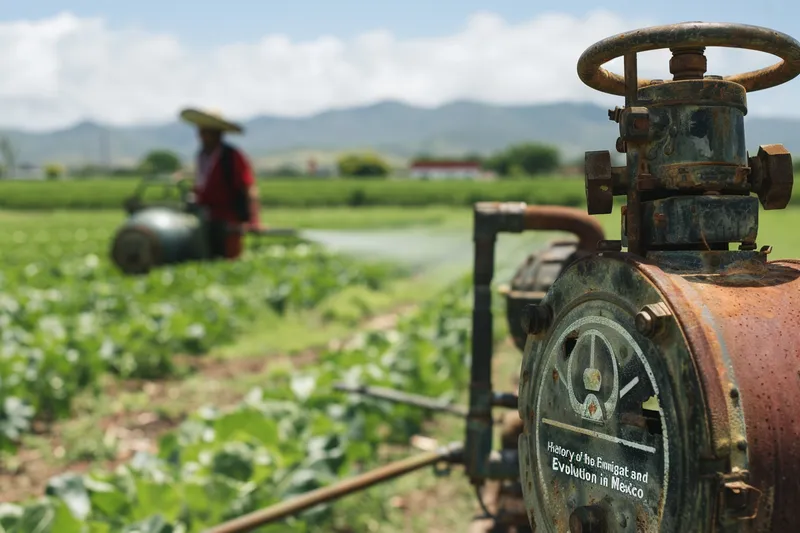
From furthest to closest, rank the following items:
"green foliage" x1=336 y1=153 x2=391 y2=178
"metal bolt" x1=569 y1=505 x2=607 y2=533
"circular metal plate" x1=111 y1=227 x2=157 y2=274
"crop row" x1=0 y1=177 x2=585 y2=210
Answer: "green foliage" x1=336 y1=153 x2=391 y2=178, "crop row" x1=0 y1=177 x2=585 y2=210, "circular metal plate" x1=111 y1=227 x2=157 y2=274, "metal bolt" x1=569 y1=505 x2=607 y2=533

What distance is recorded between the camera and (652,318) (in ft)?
4.33

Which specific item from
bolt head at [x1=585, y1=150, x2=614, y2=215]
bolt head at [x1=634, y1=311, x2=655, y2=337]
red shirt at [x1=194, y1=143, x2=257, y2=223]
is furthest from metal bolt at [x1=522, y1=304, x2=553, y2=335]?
red shirt at [x1=194, y1=143, x2=257, y2=223]

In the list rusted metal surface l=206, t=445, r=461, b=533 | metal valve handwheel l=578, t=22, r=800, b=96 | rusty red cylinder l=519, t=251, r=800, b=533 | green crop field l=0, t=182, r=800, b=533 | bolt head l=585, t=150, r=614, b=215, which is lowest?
green crop field l=0, t=182, r=800, b=533

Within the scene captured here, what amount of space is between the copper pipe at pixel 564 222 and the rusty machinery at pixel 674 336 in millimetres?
810

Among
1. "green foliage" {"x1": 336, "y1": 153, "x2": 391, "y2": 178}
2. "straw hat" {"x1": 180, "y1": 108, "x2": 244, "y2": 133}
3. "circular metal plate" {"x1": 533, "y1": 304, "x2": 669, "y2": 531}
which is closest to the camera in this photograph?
"circular metal plate" {"x1": 533, "y1": 304, "x2": 669, "y2": 531}

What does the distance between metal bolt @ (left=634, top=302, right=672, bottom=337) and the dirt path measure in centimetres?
398

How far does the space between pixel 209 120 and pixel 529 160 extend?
103 m

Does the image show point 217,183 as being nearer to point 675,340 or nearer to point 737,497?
point 675,340

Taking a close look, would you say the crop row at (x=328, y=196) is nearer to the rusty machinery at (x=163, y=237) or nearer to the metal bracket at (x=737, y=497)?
the rusty machinery at (x=163, y=237)

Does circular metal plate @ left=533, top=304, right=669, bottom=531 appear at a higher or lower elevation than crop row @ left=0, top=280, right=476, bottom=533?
higher

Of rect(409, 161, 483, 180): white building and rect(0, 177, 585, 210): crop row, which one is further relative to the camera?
rect(409, 161, 483, 180): white building

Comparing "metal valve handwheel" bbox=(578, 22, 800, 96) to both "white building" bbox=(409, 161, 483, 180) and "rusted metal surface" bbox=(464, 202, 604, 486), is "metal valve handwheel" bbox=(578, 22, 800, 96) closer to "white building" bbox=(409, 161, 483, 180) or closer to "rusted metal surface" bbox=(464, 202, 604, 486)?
"rusted metal surface" bbox=(464, 202, 604, 486)

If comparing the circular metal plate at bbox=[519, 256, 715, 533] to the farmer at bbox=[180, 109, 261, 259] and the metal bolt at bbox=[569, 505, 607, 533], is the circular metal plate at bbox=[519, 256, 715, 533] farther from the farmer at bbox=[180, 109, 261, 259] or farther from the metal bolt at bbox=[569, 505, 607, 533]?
the farmer at bbox=[180, 109, 261, 259]

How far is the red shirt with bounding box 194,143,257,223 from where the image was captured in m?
10.9
